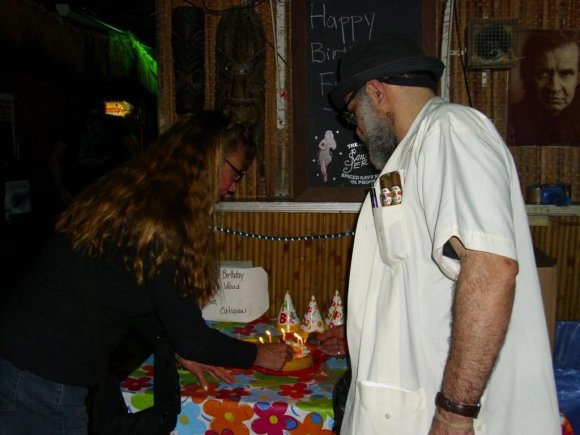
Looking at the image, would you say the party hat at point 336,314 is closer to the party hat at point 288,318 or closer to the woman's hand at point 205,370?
the party hat at point 288,318

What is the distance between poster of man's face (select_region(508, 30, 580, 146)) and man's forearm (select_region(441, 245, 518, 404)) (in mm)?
2053

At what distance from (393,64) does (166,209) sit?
2.54 ft

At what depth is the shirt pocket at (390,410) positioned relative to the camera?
4.31ft

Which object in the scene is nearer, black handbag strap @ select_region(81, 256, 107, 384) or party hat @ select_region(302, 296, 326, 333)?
black handbag strap @ select_region(81, 256, 107, 384)

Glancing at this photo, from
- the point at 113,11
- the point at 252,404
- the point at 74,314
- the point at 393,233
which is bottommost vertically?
the point at 252,404

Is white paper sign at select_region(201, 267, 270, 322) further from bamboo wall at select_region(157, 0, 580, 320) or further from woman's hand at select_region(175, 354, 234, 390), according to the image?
woman's hand at select_region(175, 354, 234, 390)

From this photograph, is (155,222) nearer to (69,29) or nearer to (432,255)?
(432,255)

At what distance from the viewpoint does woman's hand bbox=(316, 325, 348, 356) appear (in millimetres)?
2178

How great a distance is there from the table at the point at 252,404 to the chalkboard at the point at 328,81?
53.8 inches

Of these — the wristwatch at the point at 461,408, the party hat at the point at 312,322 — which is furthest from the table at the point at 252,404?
the wristwatch at the point at 461,408

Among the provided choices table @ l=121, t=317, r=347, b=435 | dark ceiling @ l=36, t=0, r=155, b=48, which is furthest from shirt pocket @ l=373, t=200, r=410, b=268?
dark ceiling @ l=36, t=0, r=155, b=48

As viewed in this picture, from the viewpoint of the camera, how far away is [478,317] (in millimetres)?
1124

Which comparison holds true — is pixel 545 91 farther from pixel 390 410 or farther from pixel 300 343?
pixel 390 410

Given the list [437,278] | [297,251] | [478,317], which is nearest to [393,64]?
[437,278]
